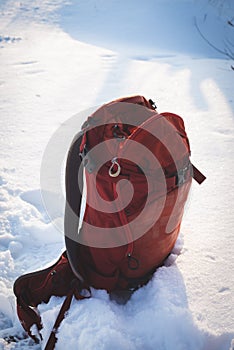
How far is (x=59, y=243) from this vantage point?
1506 millimetres

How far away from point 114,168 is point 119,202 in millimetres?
98

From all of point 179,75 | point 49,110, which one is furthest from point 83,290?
point 179,75

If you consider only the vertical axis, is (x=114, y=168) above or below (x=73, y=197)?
above

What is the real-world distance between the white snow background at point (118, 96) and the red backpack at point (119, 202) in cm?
6

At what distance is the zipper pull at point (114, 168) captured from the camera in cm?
92

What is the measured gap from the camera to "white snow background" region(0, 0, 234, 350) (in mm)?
979

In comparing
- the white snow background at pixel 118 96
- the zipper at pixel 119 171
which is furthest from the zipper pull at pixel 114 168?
the white snow background at pixel 118 96

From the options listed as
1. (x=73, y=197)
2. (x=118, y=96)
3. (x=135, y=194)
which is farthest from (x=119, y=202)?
(x=118, y=96)

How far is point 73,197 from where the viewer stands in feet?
3.41

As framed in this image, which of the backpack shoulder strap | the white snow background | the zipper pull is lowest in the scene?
the white snow background

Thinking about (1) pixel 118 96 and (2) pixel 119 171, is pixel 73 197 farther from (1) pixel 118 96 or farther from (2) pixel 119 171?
(1) pixel 118 96

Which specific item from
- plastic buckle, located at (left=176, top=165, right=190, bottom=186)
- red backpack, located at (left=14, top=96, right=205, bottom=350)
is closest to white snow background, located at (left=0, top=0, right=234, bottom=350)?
red backpack, located at (left=14, top=96, right=205, bottom=350)

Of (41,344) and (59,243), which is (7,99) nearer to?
(59,243)

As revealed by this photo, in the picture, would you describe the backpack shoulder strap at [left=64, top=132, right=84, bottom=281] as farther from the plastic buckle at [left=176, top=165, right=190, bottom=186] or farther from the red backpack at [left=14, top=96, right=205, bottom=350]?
the plastic buckle at [left=176, top=165, right=190, bottom=186]
